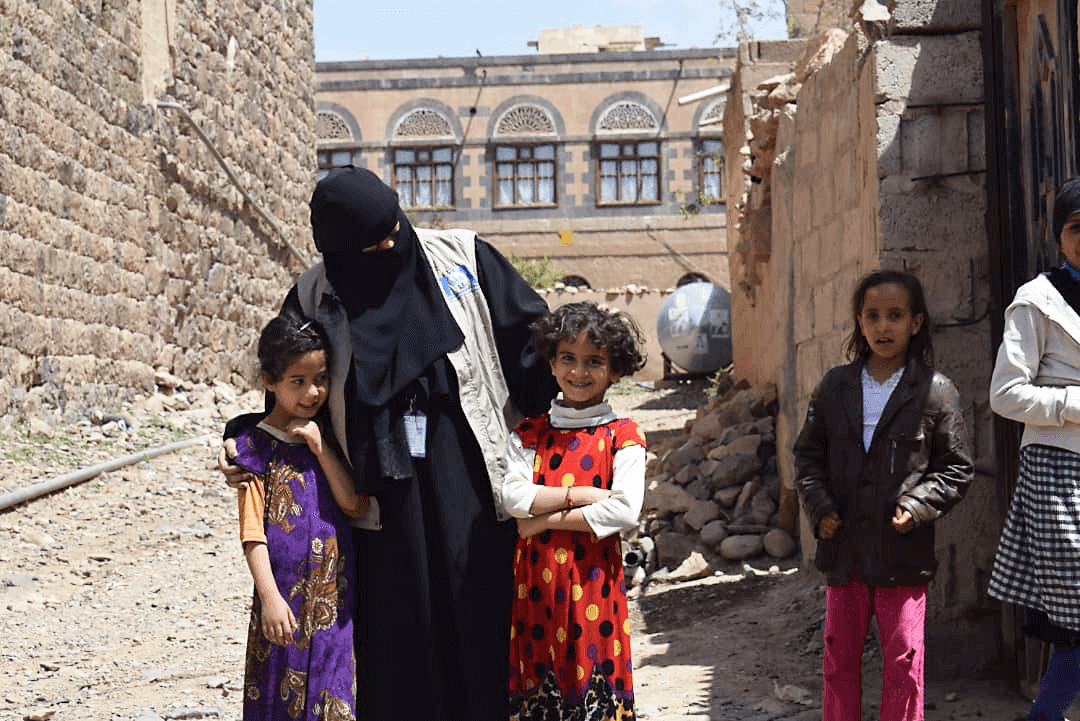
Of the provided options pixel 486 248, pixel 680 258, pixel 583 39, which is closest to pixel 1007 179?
pixel 486 248

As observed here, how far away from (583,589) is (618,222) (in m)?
29.1

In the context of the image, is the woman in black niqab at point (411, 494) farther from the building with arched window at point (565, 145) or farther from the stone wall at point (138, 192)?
the building with arched window at point (565, 145)

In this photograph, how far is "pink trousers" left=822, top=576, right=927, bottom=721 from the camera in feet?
10.9

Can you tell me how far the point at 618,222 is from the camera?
31.8m

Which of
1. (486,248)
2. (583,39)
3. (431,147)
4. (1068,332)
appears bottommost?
(1068,332)

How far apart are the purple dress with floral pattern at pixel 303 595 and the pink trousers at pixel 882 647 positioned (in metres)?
1.26

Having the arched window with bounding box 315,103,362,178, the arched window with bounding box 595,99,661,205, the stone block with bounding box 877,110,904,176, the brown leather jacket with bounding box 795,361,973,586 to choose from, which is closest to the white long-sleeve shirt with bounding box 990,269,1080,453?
Result: the brown leather jacket with bounding box 795,361,973,586

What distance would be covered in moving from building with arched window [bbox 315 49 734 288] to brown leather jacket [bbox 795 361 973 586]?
28.2 m

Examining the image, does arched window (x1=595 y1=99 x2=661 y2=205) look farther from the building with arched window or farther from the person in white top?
the person in white top

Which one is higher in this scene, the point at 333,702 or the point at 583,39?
the point at 583,39

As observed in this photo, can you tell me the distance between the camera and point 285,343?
9.50 feet

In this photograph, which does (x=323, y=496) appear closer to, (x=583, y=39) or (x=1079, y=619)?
(x=1079, y=619)

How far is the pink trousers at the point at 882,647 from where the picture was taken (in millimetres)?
3336

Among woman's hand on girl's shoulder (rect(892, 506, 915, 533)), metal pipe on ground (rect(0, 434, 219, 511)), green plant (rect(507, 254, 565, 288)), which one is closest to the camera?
woman's hand on girl's shoulder (rect(892, 506, 915, 533))
